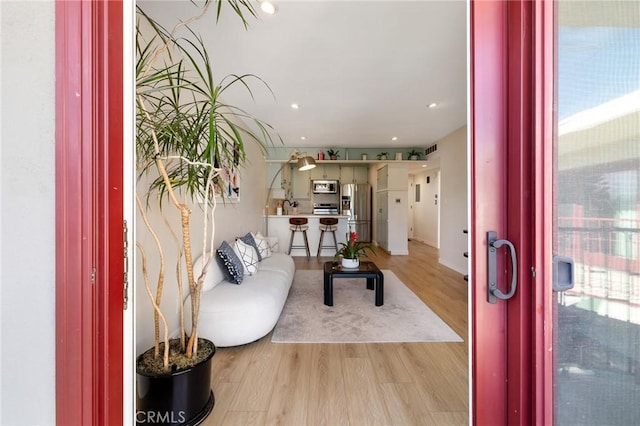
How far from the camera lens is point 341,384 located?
167cm

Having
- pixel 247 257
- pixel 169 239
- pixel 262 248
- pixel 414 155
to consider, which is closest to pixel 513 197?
pixel 169 239

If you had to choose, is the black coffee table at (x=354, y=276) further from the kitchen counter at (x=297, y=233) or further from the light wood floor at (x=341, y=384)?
the kitchen counter at (x=297, y=233)

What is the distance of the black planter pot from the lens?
1.25m

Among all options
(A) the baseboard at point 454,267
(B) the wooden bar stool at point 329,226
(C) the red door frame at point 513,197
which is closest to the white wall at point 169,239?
(B) the wooden bar stool at point 329,226

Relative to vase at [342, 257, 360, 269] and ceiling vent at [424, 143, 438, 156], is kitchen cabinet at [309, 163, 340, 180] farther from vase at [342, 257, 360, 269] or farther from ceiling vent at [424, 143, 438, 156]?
vase at [342, 257, 360, 269]

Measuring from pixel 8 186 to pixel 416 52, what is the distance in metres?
2.75

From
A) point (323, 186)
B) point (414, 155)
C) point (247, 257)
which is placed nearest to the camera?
point (247, 257)

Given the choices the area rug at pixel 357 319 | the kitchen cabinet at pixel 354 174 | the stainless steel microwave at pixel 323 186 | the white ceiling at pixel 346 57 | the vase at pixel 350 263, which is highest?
the white ceiling at pixel 346 57

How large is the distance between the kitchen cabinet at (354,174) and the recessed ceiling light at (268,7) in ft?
18.7

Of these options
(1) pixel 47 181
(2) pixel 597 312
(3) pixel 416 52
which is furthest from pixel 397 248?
(1) pixel 47 181

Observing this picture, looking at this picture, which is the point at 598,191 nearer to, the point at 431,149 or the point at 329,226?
the point at 329,226

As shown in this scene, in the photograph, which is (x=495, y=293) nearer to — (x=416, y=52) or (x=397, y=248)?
(x=416, y=52)

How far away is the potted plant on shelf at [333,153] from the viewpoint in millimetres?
6107

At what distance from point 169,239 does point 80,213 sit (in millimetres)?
1588
